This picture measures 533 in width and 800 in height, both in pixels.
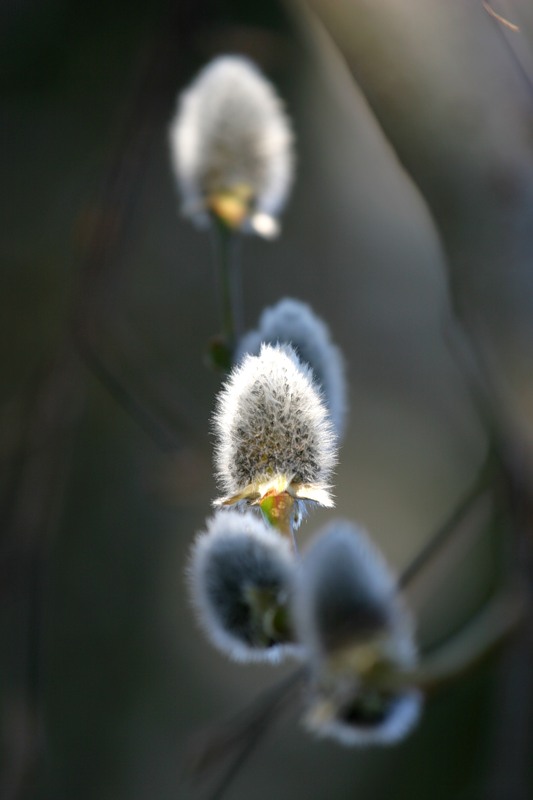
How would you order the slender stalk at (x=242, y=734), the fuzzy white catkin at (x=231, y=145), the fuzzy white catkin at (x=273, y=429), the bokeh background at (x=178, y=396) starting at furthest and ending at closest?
the bokeh background at (x=178, y=396) → the fuzzy white catkin at (x=231, y=145) → the slender stalk at (x=242, y=734) → the fuzzy white catkin at (x=273, y=429)

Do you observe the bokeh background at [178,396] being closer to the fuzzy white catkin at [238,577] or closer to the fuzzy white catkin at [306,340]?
the fuzzy white catkin at [306,340]

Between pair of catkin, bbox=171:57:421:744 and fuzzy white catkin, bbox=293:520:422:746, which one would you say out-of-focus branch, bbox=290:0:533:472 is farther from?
fuzzy white catkin, bbox=293:520:422:746

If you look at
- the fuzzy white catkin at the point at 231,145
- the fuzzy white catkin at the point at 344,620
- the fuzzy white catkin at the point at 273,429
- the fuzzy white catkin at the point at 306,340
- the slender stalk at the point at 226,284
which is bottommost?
the fuzzy white catkin at the point at 344,620

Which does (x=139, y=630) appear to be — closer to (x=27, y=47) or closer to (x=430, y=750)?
(x=430, y=750)

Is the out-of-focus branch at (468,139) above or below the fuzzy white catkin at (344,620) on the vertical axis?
above

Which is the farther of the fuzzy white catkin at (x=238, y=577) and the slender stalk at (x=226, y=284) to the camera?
the slender stalk at (x=226, y=284)

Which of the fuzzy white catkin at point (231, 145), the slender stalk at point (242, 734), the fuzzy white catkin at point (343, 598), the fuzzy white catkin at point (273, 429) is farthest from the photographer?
the fuzzy white catkin at point (231, 145)

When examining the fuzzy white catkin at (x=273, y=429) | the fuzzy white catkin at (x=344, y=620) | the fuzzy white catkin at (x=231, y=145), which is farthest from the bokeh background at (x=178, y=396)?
the fuzzy white catkin at (x=344, y=620)
